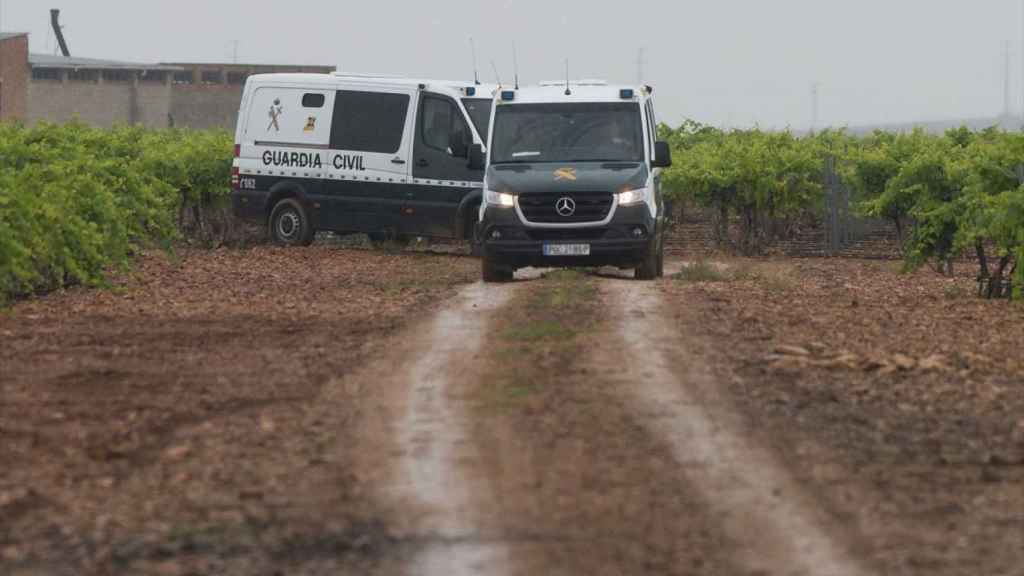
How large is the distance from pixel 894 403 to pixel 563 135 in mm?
10616

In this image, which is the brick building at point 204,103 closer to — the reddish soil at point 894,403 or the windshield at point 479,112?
the windshield at point 479,112

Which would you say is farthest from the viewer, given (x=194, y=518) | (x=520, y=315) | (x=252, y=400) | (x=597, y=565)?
(x=520, y=315)

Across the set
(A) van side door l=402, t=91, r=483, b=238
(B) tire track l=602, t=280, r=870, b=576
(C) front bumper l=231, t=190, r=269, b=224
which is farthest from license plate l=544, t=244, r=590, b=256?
(C) front bumper l=231, t=190, r=269, b=224

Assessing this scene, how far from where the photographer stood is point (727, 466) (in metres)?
9.42

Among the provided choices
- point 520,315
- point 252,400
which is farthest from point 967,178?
point 252,400

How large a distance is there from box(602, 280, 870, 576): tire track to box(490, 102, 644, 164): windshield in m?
7.39

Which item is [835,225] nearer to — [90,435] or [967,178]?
[967,178]

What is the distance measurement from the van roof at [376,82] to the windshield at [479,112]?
10 centimetres

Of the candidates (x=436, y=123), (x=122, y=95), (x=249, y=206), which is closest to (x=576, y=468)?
(x=436, y=123)

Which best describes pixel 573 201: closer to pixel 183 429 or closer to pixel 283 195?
pixel 283 195

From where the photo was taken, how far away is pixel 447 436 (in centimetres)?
1015

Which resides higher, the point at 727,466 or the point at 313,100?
the point at 313,100

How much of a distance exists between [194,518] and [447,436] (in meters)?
2.08

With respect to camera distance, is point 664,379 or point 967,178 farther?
point 967,178
